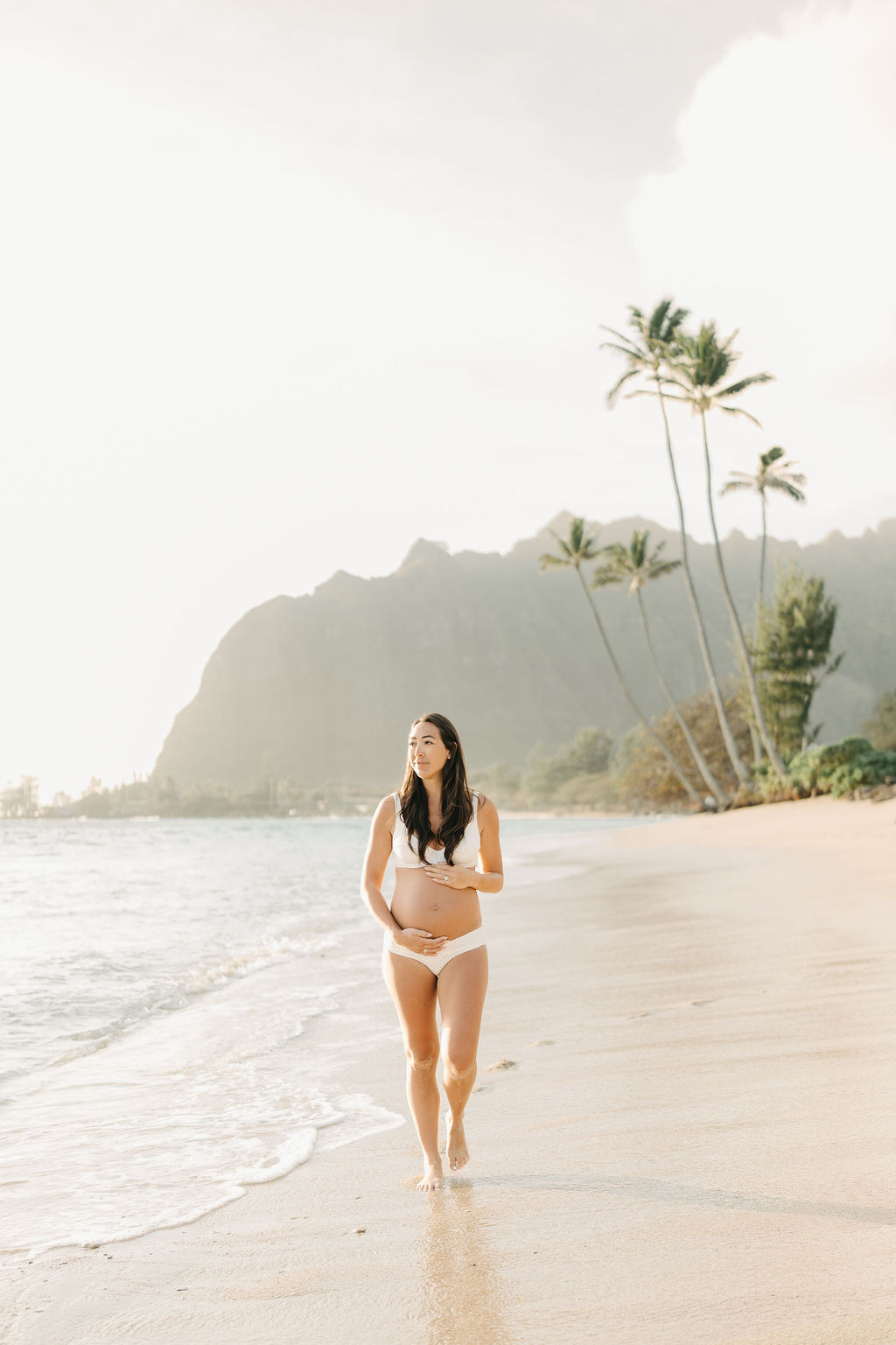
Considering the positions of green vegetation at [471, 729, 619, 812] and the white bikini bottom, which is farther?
green vegetation at [471, 729, 619, 812]

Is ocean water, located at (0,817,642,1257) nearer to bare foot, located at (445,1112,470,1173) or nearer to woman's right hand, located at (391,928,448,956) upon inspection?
bare foot, located at (445,1112,470,1173)

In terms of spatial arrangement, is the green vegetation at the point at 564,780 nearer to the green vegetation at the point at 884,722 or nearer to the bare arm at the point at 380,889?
the green vegetation at the point at 884,722

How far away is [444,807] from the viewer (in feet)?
12.0

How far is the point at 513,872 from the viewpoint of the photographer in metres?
23.1

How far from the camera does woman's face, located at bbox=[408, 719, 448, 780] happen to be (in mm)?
3588

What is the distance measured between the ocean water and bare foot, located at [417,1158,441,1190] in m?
0.67

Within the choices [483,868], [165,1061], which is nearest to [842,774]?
[165,1061]

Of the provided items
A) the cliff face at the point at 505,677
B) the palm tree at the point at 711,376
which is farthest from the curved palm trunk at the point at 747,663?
the cliff face at the point at 505,677

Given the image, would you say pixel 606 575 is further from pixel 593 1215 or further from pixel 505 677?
pixel 505 677

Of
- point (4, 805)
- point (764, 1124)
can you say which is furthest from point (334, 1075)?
point (4, 805)

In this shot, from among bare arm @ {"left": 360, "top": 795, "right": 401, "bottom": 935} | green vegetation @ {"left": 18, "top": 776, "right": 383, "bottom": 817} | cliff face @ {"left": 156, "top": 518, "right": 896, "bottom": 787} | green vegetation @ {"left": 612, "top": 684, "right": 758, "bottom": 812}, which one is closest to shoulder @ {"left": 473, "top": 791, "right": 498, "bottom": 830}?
bare arm @ {"left": 360, "top": 795, "right": 401, "bottom": 935}

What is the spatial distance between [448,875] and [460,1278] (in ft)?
4.12

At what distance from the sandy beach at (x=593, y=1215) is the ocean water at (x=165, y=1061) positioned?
270 millimetres

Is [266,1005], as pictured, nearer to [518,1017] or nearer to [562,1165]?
[518,1017]
